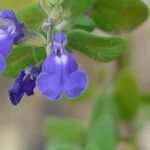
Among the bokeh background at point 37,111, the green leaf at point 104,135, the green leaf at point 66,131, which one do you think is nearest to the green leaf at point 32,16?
the green leaf at point 104,135

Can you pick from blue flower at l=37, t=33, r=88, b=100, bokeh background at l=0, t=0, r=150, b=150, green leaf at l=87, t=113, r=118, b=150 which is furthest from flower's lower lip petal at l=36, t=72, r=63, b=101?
bokeh background at l=0, t=0, r=150, b=150

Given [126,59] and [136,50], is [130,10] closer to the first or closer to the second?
[126,59]

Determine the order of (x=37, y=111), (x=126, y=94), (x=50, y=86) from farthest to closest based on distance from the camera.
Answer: (x=37, y=111) < (x=126, y=94) < (x=50, y=86)

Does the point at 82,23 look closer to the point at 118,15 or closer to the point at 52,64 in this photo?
the point at 118,15

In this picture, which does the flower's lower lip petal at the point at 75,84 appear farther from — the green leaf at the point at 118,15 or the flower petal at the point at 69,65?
the green leaf at the point at 118,15

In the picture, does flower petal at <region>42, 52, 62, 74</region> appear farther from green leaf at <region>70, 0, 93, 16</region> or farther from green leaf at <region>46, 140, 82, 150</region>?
green leaf at <region>46, 140, 82, 150</region>

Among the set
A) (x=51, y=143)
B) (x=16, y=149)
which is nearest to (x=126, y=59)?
(x=51, y=143)

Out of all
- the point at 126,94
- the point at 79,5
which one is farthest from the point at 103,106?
the point at 79,5
